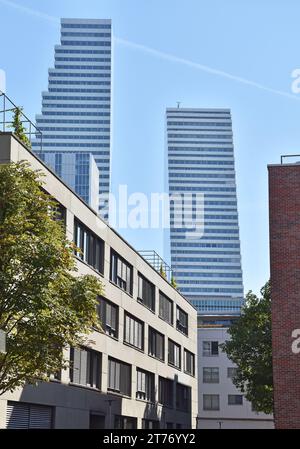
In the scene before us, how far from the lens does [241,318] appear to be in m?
59.3

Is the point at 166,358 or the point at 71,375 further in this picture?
the point at 166,358

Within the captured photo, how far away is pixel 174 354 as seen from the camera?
201 feet

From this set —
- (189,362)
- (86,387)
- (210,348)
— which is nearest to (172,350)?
(189,362)

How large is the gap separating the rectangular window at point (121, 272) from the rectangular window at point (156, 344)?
6379 millimetres

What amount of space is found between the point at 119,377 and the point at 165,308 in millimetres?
14551

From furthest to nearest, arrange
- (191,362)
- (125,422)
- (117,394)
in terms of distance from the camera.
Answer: (191,362), (125,422), (117,394)

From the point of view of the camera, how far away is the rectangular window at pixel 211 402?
89688mm

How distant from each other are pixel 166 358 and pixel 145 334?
7091 mm

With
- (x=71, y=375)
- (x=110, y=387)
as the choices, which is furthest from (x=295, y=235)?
(x=110, y=387)

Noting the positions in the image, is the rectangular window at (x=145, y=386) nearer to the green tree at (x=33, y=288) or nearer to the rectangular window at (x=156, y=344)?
the rectangular window at (x=156, y=344)

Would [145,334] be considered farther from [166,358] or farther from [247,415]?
[247,415]

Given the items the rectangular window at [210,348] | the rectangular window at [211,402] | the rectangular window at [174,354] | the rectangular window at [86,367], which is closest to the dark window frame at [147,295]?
the rectangular window at [174,354]

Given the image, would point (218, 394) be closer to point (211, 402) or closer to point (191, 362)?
point (211, 402)
